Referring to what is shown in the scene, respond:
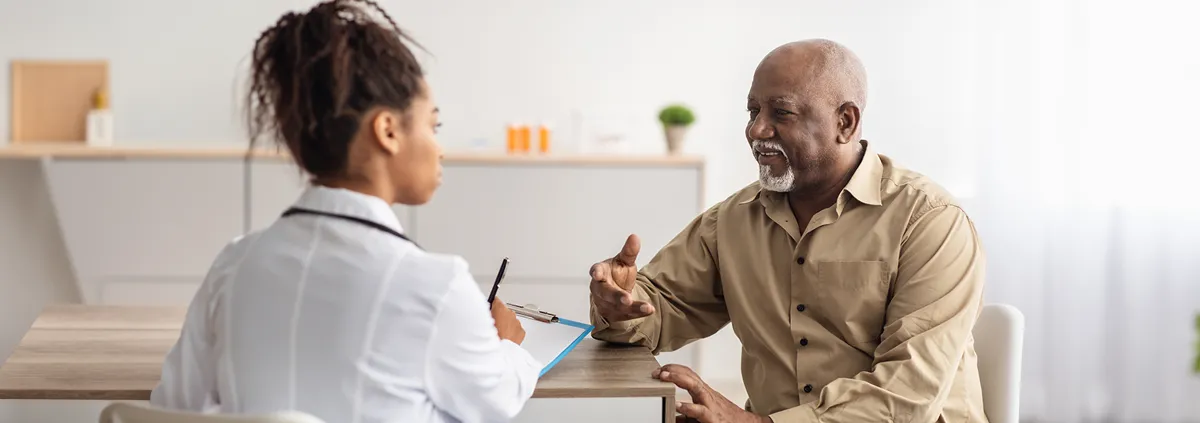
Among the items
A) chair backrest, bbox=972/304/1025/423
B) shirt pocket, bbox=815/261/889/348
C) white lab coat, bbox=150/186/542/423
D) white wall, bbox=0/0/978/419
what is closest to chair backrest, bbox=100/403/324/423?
white lab coat, bbox=150/186/542/423

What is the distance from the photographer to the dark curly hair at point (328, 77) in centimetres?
149

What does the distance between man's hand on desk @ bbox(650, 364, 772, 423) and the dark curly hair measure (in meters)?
0.64

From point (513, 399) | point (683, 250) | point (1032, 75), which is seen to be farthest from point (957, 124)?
point (513, 399)

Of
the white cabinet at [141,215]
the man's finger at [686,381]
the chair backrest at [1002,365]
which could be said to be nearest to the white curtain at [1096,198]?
the chair backrest at [1002,365]

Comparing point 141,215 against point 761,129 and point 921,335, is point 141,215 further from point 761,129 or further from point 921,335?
point 921,335

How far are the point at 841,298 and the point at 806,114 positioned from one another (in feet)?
1.11

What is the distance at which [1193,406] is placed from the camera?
14.6 ft

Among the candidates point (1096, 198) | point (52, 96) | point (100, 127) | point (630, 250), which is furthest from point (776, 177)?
point (52, 96)

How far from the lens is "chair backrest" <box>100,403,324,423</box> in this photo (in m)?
1.37

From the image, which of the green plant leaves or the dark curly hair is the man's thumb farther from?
the green plant leaves

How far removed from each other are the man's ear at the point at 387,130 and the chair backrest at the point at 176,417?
0.34m

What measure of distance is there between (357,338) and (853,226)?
1.06 meters

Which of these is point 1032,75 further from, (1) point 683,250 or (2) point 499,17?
(1) point 683,250

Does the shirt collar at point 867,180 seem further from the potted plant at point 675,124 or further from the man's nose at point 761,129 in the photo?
the potted plant at point 675,124
